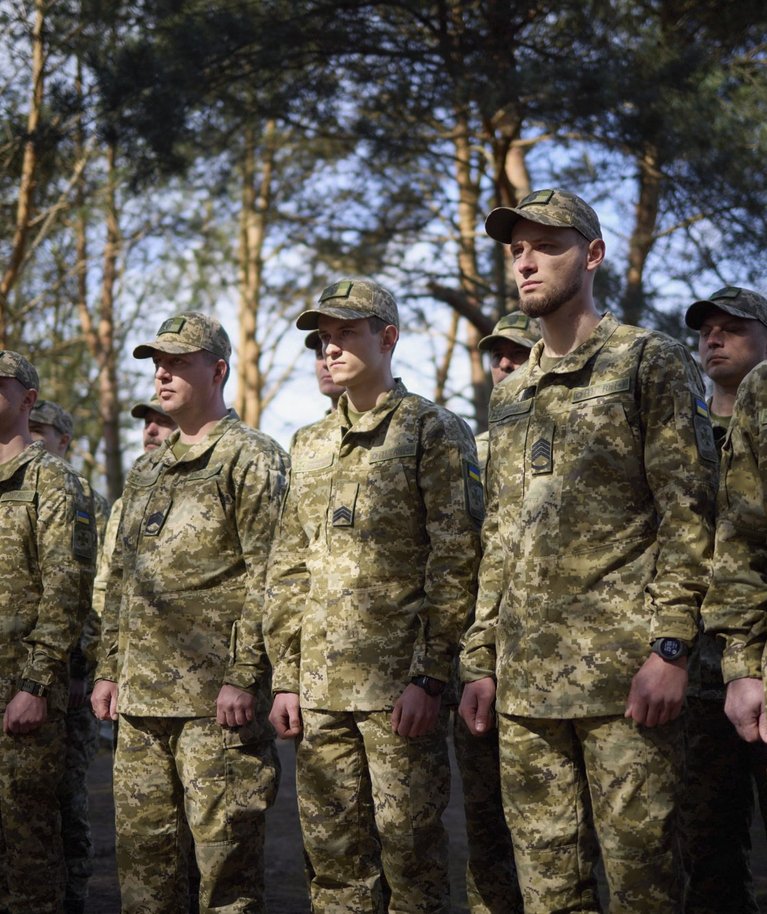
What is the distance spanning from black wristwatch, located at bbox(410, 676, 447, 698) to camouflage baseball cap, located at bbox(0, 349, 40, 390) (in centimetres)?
245

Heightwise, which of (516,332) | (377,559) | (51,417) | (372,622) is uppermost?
(51,417)

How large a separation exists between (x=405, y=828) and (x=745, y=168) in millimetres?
7371

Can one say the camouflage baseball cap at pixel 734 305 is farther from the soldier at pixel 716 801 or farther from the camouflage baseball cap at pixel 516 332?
the soldier at pixel 716 801

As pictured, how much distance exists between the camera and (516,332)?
5.50m

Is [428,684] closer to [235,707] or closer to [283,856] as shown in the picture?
[235,707]

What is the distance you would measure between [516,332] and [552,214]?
2022mm

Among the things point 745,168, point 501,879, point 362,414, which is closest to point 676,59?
point 745,168

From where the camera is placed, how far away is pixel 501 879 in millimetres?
4566

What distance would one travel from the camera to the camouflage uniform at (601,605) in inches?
122

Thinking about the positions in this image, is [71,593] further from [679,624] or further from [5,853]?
[679,624]

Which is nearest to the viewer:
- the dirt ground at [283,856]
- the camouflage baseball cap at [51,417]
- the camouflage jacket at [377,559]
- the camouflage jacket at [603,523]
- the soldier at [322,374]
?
the camouflage jacket at [603,523]

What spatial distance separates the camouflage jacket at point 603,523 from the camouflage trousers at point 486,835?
1275mm

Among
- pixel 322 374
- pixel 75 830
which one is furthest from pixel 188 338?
pixel 75 830

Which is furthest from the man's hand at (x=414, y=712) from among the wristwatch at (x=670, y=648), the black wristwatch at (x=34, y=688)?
the black wristwatch at (x=34, y=688)
